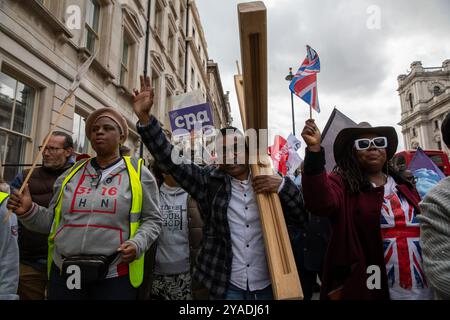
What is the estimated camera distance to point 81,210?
6.17 feet

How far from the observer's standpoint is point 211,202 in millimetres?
2045

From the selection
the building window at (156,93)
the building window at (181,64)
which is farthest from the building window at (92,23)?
the building window at (181,64)

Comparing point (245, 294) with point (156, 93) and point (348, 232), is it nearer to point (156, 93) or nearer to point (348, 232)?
point (348, 232)

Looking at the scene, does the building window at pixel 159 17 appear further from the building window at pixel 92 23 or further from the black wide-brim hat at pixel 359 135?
the black wide-brim hat at pixel 359 135

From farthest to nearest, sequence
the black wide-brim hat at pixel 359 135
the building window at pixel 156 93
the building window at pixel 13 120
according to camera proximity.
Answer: the building window at pixel 156 93, the building window at pixel 13 120, the black wide-brim hat at pixel 359 135

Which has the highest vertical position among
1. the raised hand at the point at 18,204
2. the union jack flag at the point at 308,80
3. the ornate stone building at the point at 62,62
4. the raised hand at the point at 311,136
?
the ornate stone building at the point at 62,62

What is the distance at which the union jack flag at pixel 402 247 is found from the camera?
68.4 inches

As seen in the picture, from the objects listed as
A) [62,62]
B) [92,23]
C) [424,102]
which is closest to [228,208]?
[62,62]

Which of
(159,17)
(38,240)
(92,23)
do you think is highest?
(159,17)

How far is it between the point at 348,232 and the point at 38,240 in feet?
7.46

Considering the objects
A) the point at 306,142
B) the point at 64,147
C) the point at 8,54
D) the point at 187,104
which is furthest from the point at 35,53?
the point at 306,142

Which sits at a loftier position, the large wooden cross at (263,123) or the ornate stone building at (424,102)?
the ornate stone building at (424,102)

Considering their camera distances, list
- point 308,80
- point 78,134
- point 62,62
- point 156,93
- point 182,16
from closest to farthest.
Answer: point 308,80
point 62,62
point 78,134
point 156,93
point 182,16

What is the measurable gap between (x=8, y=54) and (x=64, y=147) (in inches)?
147
